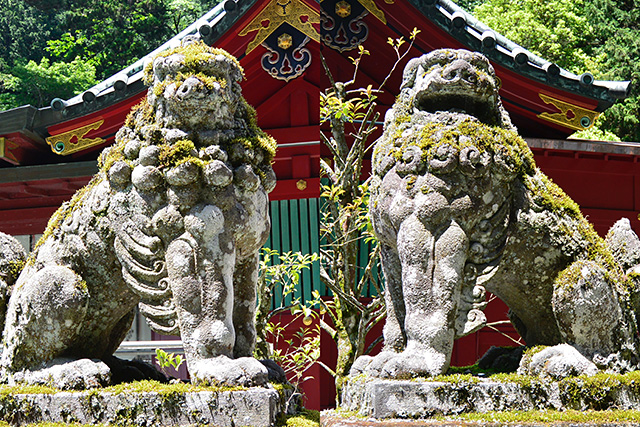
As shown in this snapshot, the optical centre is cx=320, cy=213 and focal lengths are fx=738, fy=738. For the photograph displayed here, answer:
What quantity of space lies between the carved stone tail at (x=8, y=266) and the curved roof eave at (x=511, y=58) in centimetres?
414

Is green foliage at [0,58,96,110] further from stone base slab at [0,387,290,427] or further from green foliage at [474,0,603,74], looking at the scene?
green foliage at [474,0,603,74]

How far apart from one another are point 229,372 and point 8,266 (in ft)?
6.01

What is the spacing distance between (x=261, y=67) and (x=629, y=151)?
387cm

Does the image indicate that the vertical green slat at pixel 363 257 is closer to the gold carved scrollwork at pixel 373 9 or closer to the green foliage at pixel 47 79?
the gold carved scrollwork at pixel 373 9

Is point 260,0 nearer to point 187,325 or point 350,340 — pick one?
point 350,340

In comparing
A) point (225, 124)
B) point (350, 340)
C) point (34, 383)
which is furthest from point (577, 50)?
point (34, 383)

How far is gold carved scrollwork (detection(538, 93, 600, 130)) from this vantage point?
7.17m

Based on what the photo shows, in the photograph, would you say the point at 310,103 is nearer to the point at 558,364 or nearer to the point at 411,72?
the point at 411,72

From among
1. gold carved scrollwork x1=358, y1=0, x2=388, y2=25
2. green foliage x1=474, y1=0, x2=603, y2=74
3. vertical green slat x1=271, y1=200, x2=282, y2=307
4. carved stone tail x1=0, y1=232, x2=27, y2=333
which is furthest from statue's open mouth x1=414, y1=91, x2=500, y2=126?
green foliage x1=474, y1=0, x2=603, y2=74

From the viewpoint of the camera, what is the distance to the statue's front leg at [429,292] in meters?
3.51

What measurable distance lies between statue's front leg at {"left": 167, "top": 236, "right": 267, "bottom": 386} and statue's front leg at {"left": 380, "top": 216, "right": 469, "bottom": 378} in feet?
2.40

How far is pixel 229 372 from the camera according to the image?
3494 mm

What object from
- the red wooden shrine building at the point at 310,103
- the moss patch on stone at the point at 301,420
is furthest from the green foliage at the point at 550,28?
the moss patch on stone at the point at 301,420

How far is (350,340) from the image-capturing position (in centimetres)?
611
